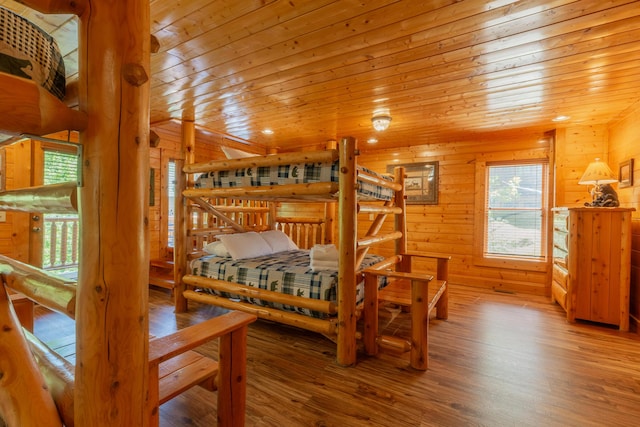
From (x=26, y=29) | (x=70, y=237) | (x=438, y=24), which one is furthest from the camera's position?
→ (x=70, y=237)

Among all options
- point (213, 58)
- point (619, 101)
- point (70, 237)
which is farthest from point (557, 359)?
point (70, 237)

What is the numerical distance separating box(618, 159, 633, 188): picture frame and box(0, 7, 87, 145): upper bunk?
15.0ft

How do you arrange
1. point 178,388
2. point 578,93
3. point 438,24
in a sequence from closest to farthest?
point 178,388
point 438,24
point 578,93

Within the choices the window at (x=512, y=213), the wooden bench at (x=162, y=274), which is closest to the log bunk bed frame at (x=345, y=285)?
the wooden bench at (x=162, y=274)

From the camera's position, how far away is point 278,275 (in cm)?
253

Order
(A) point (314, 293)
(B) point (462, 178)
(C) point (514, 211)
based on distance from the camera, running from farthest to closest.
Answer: (B) point (462, 178)
(C) point (514, 211)
(A) point (314, 293)

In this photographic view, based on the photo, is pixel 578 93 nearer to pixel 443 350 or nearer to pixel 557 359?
pixel 557 359

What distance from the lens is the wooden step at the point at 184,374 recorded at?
45.7 inches

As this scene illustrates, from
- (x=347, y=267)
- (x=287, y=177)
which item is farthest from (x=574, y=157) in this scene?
(x=287, y=177)

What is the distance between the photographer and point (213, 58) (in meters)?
2.38

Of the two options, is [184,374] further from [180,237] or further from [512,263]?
[512,263]

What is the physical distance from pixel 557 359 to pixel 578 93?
2500 mm

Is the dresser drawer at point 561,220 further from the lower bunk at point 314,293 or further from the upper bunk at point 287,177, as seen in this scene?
the upper bunk at point 287,177

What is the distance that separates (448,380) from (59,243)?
15.2 feet
